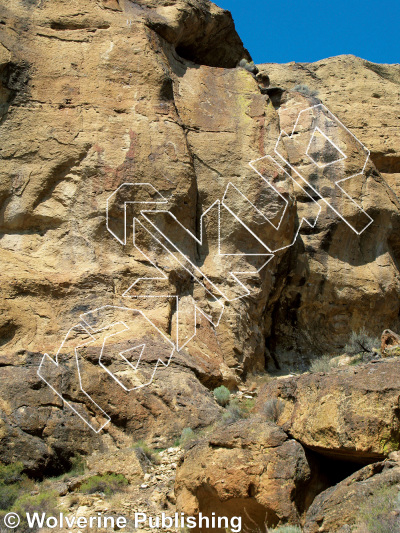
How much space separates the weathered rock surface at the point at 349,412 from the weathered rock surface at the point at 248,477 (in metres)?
0.24

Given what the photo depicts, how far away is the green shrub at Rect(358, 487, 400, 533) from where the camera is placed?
5.55 m

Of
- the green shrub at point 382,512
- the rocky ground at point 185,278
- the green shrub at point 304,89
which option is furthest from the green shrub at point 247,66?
the green shrub at point 382,512

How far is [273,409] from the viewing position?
26.3 ft

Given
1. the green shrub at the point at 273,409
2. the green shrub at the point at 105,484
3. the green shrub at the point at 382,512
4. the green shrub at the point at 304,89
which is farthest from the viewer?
the green shrub at the point at 304,89

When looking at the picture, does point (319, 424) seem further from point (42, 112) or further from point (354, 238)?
point (354, 238)

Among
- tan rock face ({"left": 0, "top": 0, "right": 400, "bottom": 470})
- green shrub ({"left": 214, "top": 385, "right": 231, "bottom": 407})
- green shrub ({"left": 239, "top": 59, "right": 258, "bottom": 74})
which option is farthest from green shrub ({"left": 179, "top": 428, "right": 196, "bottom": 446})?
green shrub ({"left": 239, "top": 59, "right": 258, "bottom": 74})

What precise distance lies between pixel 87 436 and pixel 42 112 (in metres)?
6.07

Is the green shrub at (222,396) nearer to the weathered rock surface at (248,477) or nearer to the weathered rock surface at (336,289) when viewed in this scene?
the weathered rock surface at (248,477)

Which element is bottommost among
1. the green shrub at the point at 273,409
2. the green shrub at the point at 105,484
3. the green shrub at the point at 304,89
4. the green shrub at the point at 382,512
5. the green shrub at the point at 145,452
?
the green shrub at the point at 105,484

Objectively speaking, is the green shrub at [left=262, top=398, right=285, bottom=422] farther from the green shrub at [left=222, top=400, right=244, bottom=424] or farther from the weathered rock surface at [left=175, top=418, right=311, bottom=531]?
the green shrub at [left=222, top=400, right=244, bottom=424]

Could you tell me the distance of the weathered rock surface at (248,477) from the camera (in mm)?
7137

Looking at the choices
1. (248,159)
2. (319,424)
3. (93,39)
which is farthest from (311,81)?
(319,424)

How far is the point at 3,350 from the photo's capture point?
35.1 feet

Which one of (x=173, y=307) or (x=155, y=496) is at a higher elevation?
(x=173, y=307)
